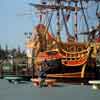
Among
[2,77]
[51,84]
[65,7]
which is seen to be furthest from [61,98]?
[65,7]

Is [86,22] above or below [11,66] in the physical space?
above

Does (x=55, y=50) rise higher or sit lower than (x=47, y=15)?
lower

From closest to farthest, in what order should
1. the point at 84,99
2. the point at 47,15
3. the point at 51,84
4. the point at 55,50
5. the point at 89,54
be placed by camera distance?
1. the point at 84,99
2. the point at 51,84
3. the point at 89,54
4. the point at 55,50
5. the point at 47,15

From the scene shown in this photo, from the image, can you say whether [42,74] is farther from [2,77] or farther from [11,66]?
[11,66]

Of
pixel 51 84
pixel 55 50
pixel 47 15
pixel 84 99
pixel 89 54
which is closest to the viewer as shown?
pixel 84 99

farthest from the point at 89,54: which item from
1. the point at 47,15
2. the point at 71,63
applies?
the point at 47,15

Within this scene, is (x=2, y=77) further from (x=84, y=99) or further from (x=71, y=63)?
(x=84, y=99)

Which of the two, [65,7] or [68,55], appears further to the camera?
[65,7]

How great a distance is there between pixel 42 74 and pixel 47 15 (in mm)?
21322

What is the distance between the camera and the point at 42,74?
221ft

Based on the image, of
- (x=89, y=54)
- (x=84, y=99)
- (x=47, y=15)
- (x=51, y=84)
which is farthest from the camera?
(x=47, y=15)

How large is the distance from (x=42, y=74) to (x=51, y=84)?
6.43 m

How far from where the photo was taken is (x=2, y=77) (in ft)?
258

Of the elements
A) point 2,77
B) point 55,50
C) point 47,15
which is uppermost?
point 47,15
